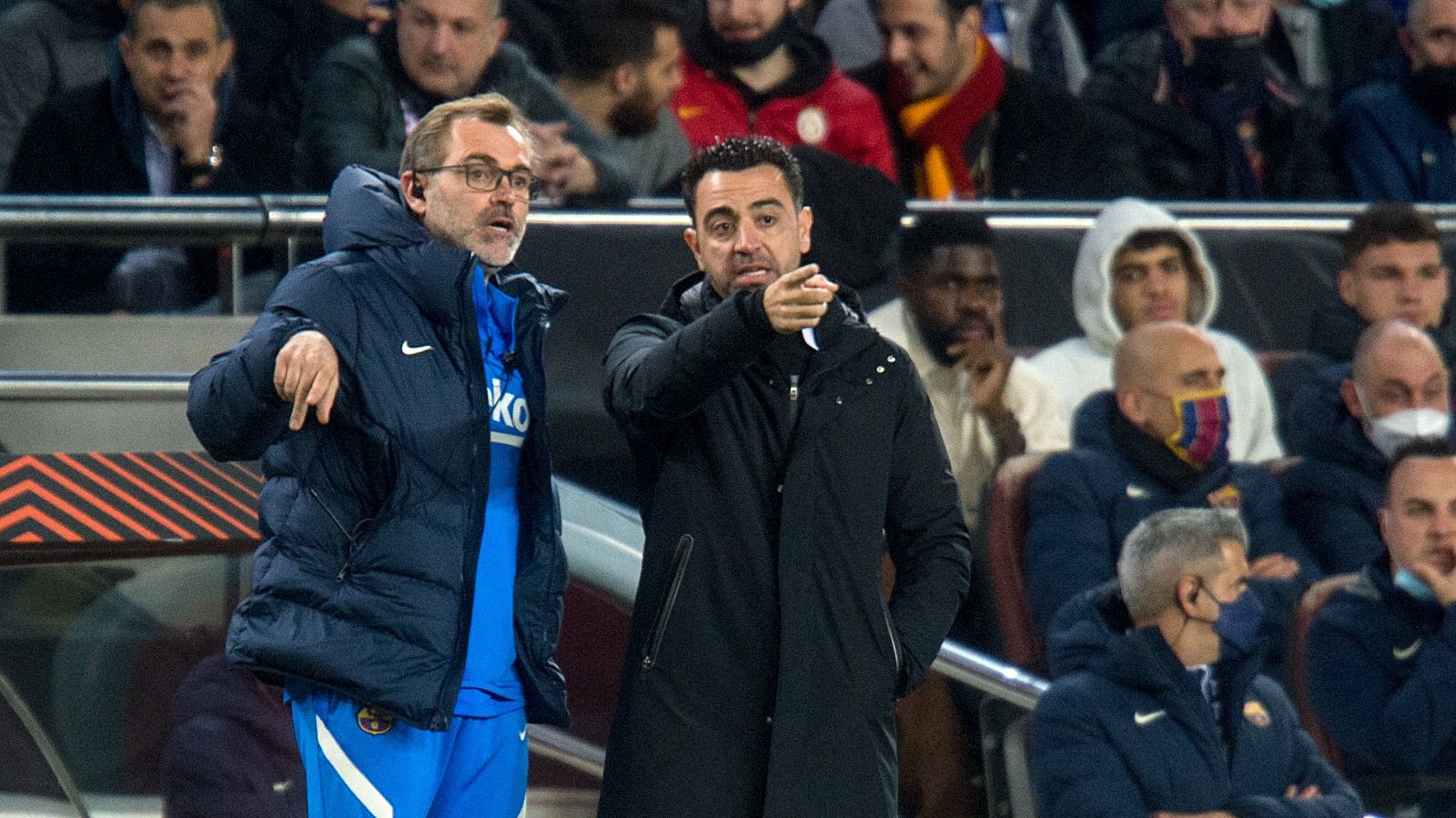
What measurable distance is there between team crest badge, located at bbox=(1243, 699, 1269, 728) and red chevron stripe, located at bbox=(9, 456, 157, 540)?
265cm

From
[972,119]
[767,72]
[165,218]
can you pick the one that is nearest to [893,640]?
[165,218]

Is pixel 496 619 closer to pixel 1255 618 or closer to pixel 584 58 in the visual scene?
pixel 1255 618

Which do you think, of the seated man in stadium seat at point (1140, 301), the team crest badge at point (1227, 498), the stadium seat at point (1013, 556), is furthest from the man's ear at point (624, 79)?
the team crest badge at point (1227, 498)

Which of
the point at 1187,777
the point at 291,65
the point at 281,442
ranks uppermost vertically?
the point at 291,65

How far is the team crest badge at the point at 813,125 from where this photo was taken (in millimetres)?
7414

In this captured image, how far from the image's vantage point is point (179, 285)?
21.1 feet

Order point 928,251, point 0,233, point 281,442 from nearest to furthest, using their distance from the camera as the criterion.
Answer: point 281,442, point 0,233, point 928,251

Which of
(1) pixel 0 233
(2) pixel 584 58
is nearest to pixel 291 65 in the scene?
(2) pixel 584 58

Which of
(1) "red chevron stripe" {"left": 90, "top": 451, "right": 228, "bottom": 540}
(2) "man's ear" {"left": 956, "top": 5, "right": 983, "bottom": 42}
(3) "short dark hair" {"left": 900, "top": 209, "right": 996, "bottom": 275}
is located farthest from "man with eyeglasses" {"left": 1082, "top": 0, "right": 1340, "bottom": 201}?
(1) "red chevron stripe" {"left": 90, "top": 451, "right": 228, "bottom": 540}

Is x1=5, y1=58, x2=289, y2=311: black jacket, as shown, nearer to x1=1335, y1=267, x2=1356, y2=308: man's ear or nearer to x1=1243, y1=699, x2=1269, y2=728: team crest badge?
x1=1243, y1=699, x2=1269, y2=728: team crest badge

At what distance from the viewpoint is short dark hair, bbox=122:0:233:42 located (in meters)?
6.48

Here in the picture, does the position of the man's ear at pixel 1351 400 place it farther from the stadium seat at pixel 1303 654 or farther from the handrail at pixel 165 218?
the handrail at pixel 165 218

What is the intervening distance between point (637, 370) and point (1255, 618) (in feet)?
7.77

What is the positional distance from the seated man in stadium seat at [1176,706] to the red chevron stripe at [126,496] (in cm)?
206
